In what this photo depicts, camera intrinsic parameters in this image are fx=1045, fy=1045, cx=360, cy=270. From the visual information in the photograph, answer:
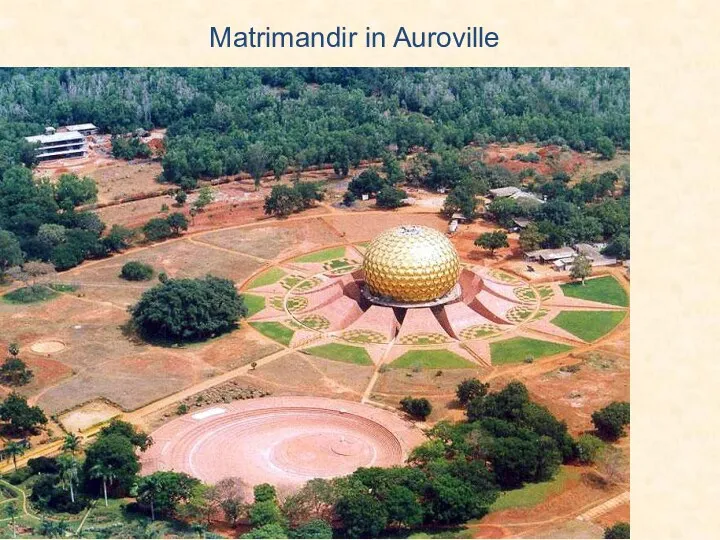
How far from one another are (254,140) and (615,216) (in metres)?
51.5

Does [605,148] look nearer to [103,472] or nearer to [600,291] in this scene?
[600,291]

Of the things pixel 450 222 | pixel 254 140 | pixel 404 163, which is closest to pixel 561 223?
pixel 450 222

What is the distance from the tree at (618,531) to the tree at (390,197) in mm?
62400

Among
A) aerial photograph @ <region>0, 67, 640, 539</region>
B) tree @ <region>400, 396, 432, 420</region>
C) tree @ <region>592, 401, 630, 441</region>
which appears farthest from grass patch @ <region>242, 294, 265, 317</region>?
tree @ <region>592, 401, 630, 441</region>

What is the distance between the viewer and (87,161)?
13675 centimetres

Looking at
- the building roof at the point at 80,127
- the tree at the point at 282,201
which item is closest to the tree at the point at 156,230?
the tree at the point at 282,201

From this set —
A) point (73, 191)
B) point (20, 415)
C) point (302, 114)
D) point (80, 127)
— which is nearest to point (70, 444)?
point (20, 415)

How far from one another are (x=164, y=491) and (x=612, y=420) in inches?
1087

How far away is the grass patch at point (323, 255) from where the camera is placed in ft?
320

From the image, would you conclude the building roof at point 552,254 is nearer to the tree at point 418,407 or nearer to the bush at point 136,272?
the tree at point 418,407

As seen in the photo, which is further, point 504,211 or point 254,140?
point 254,140

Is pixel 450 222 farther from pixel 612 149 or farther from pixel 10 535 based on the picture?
pixel 10 535

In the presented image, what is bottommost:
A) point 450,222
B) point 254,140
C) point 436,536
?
point 436,536

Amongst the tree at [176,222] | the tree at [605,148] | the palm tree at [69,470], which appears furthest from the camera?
the tree at [605,148]
